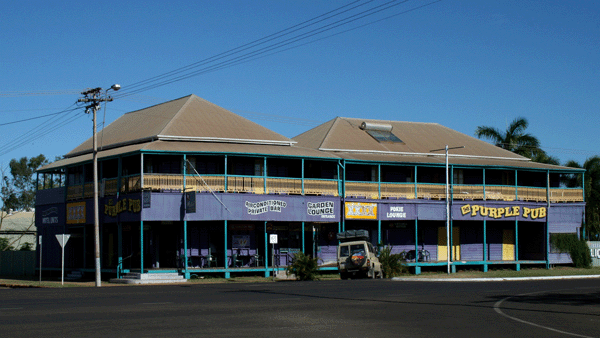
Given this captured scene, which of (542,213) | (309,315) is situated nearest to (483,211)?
(542,213)

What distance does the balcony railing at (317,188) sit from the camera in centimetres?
3744

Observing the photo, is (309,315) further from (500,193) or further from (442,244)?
(500,193)

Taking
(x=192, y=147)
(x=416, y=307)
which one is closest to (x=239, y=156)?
(x=192, y=147)

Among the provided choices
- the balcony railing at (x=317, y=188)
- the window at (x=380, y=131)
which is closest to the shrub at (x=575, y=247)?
the balcony railing at (x=317, y=188)

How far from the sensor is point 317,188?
41.0 metres

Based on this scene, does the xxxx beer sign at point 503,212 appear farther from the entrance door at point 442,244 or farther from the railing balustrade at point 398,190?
the railing balustrade at point 398,190

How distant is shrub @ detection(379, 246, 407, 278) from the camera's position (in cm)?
3723

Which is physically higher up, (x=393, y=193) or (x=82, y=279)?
(x=393, y=193)

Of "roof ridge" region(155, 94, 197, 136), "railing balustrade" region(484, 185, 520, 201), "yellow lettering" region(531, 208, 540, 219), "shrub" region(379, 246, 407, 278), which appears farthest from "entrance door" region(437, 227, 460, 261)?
"roof ridge" region(155, 94, 197, 136)

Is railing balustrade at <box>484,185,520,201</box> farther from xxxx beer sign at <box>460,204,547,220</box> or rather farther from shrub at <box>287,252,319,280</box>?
shrub at <box>287,252,319,280</box>

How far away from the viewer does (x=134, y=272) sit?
36.7 metres

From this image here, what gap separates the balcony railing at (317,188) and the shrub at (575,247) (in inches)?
99.2

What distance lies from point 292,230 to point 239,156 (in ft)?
20.1

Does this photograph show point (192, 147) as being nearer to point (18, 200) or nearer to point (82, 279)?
point (82, 279)
